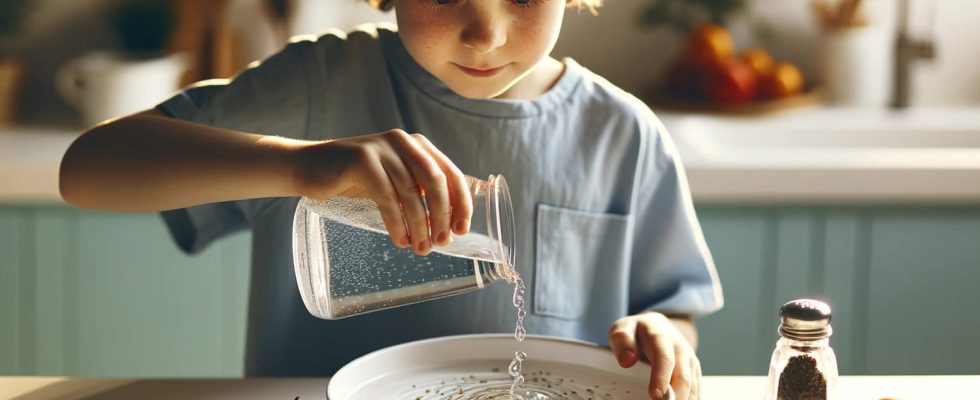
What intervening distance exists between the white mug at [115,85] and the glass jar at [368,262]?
55.2 inches

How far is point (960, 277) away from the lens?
6.40ft

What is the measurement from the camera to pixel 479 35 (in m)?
0.95

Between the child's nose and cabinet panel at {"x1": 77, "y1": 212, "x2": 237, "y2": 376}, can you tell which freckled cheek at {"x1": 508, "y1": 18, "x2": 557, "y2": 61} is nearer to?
the child's nose

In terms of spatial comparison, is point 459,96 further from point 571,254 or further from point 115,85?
point 115,85

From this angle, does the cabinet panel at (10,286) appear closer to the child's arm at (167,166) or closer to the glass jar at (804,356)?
the child's arm at (167,166)

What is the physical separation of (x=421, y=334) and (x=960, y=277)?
114 cm

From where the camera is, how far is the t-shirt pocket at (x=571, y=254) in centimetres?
123

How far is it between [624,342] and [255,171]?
1.09 ft

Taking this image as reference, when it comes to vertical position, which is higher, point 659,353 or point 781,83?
point 781,83

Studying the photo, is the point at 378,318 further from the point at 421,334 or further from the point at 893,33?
the point at 893,33

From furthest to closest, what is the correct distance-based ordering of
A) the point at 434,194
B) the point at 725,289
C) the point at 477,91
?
the point at 725,289
the point at 477,91
the point at 434,194

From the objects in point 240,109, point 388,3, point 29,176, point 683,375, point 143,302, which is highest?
point 388,3

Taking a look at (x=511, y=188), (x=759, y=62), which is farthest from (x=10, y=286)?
(x=759, y=62)

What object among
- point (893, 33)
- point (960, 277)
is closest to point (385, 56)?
point (960, 277)
